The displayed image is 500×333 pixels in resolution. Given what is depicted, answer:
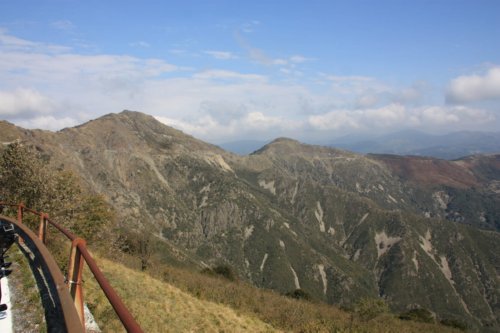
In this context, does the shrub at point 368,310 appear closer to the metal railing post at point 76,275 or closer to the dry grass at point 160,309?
the dry grass at point 160,309

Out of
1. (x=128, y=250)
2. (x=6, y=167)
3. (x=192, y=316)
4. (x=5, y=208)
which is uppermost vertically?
(x=6, y=167)

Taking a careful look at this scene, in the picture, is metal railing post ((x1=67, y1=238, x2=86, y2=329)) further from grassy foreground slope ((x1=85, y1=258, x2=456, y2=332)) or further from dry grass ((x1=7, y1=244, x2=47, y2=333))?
grassy foreground slope ((x1=85, y1=258, x2=456, y2=332))

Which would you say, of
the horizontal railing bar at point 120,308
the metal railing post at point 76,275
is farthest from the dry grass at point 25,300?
the horizontal railing bar at point 120,308

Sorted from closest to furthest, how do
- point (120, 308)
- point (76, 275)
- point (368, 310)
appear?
point (120, 308) < point (76, 275) < point (368, 310)

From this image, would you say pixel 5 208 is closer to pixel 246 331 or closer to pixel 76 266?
pixel 246 331

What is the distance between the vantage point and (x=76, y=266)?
849cm

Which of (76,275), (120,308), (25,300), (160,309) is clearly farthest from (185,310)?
(120,308)

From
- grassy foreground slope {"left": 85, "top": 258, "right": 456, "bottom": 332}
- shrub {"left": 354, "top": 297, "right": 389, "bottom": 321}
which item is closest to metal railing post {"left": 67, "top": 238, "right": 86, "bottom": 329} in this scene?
grassy foreground slope {"left": 85, "top": 258, "right": 456, "bottom": 332}

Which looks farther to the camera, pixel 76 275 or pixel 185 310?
pixel 185 310

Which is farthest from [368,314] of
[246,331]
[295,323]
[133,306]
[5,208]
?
[5,208]

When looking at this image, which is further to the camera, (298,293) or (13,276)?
(298,293)

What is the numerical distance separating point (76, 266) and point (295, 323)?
69.8 ft

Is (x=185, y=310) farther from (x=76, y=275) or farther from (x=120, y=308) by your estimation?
(x=120, y=308)

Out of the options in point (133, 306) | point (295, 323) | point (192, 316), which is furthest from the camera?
point (295, 323)
